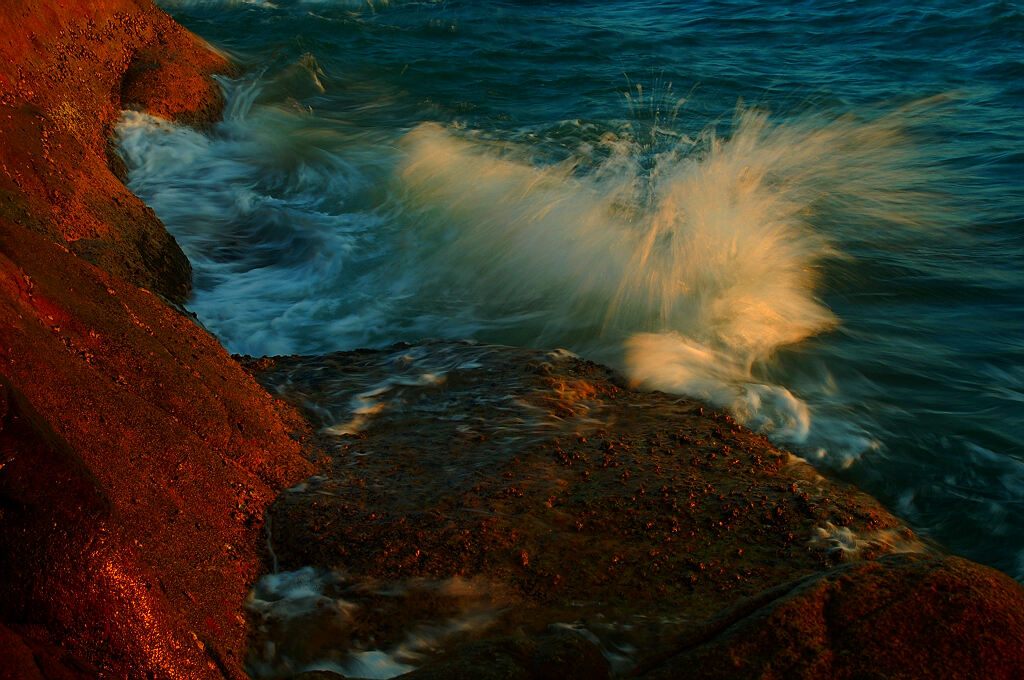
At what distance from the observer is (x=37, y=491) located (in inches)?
77.9

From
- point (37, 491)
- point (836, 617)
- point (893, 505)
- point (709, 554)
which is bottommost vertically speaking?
point (893, 505)

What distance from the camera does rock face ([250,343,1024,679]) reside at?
6.64ft

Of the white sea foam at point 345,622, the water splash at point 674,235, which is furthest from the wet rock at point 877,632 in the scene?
the water splash at point 674,235

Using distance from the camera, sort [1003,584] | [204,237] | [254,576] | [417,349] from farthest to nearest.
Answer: [204,237], [417,349], [254,576], [1003,584]

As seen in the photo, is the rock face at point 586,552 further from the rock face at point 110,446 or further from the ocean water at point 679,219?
the ocean water at point 679,219

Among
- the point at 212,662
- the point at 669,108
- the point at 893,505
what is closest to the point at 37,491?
the point at 212,662

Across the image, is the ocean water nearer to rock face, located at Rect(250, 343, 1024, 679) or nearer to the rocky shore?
rock face, located at Rect(250, 343, 1024, 679)

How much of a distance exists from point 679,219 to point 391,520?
4394 mm

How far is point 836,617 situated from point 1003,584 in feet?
1.50

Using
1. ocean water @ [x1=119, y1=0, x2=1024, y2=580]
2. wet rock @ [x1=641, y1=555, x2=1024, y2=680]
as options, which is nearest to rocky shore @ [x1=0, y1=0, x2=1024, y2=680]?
wet rock @ [x1=641, y1=555, x2=1024, y2=680]

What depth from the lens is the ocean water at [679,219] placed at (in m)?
5.00

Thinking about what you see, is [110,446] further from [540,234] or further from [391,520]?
[540,234]

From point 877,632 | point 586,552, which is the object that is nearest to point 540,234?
point 586,552

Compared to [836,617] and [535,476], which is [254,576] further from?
[836,617]
